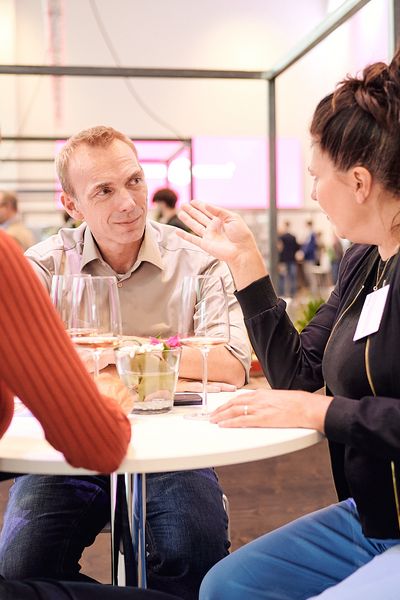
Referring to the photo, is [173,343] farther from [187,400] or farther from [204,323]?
[187,400]

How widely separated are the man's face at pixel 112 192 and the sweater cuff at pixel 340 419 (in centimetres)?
102

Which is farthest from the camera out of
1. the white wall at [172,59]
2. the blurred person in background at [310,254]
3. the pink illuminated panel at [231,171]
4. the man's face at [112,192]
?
the blurred person in background at [310,254]

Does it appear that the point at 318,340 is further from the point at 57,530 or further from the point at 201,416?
the point at 57,530

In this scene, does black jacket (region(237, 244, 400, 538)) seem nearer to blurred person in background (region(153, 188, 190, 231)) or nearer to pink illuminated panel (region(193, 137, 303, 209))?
blurred person in background (region(153, 188, 190, 231))

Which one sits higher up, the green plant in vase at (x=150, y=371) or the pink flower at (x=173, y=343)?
the pink flower at (x=173, y=343)

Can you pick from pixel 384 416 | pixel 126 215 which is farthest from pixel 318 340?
pixel 126 215

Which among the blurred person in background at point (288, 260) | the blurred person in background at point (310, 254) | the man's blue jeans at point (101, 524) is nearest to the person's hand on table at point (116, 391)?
the man's blue jeans at point (101, 524)

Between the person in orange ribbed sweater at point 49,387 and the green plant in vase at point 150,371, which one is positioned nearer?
the person in orange ribbed sweater at point 49,387

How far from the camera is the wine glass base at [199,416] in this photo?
1446 mm

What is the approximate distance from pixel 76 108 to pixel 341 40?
4.48m

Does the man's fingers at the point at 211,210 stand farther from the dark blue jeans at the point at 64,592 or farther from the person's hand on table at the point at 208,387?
the dark blue jeans at the point at 64,592

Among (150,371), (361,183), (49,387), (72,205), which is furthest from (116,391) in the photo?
(72,205)

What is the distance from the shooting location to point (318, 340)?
184 cm

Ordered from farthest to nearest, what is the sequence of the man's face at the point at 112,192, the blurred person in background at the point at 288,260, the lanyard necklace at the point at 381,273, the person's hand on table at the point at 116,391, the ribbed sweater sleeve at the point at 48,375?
the blurred person in background at the point at 288,260
the man's face at the point at 112,192
the lanyard necklace at the point at 381,273
the person's hand on table at the point at 116,391
the ribbed sweater sleeve at the point at 48,375
